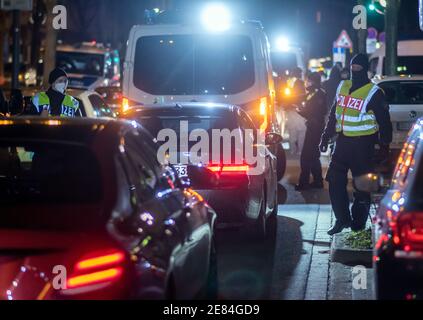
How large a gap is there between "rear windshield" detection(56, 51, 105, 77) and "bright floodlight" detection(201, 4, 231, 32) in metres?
19.5

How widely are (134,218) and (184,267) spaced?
78 centimetres

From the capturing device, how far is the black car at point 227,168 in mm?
9883

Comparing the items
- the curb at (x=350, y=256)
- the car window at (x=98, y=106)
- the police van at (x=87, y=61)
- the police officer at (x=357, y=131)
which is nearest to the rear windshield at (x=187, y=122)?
the police officer at (x=357, y=131)

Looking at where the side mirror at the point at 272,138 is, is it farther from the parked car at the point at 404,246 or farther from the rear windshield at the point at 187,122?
the parked car at the point at 404,246

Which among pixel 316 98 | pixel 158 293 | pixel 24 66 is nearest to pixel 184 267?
pixel 158 293

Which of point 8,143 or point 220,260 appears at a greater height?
point 8,143

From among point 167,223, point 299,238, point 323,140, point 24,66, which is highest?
point 167,223

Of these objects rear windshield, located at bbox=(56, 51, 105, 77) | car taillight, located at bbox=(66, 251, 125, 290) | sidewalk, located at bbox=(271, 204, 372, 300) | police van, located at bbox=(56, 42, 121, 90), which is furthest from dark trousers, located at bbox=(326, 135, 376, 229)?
rear windshield, located at bbox=(56, 51, 105, 77)

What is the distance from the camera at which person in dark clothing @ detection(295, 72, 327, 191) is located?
593 inches

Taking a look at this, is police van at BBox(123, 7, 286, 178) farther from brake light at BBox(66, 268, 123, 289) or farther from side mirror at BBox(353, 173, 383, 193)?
brake light at BBox(66, 268, 123, 289)

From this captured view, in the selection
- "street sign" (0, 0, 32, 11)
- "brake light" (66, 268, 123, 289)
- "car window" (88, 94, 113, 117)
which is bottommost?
"car window" (88, 94, 113, 117)

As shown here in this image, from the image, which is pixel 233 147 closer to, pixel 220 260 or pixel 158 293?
pixel 220 260

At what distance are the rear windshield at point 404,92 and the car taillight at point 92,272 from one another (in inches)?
515

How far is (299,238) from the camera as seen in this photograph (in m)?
11.0
